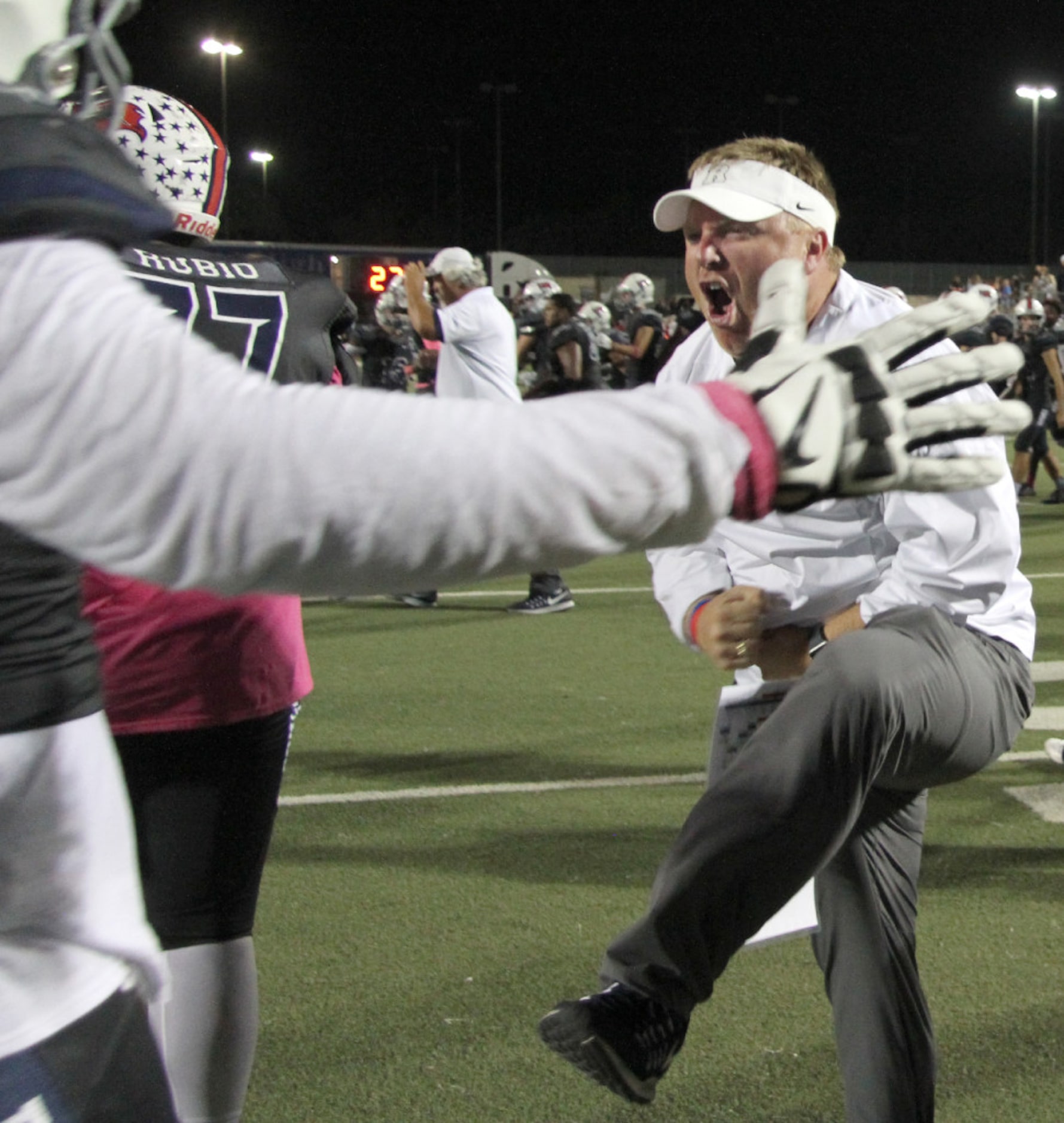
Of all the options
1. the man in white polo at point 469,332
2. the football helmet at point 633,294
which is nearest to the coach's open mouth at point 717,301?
the man in white polo at point 469,332

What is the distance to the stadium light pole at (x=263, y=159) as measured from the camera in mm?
66375

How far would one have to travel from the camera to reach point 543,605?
8.84m

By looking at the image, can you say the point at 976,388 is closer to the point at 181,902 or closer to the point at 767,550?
the point at 767,550

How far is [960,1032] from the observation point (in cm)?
333

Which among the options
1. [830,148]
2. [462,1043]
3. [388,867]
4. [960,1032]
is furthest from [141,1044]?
[830,148]

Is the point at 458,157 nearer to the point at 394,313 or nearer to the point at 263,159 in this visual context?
the point at 263,159

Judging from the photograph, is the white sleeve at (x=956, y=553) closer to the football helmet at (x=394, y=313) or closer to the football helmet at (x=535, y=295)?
the football helmet at (x=394, y=313)

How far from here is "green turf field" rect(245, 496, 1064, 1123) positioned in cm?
309

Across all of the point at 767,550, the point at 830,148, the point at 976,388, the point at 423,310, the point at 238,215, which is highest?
the point at 830,148

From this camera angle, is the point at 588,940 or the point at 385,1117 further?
the point at 588,940

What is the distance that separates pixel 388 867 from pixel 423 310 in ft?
15.1

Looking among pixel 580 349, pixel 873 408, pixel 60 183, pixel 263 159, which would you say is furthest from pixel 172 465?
pixel 263 159

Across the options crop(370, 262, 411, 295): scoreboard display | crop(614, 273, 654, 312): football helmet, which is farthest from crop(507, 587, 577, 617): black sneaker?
crop(614, 273, 654, 312): football helmet

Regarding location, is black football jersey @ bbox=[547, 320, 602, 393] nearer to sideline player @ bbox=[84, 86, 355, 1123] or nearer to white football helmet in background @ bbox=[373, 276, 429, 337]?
white football helmet in background @ bbox=[373, 276, 429, 337]
